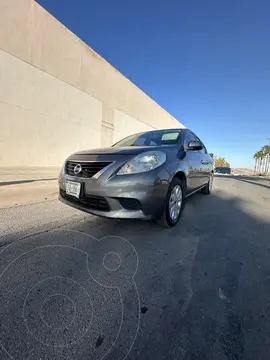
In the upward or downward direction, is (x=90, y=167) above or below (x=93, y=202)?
above

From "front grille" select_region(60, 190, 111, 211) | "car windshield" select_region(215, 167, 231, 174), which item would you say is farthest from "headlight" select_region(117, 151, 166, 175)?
"car windshield" select_region(215, 167, 231, 174)

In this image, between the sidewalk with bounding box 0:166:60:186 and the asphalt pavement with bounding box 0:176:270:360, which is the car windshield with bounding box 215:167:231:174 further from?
the asphalt pavement with bounding box 0:176:270:360

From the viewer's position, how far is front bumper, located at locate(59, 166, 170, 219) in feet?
6.86

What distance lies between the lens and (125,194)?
208 cm

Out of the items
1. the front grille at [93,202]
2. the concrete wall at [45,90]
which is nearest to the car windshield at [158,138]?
the front grille at [93,202]

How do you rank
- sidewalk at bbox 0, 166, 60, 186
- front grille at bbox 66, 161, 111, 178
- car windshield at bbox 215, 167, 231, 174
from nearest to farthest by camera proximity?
front grille at bbox 66, 161, 111, 178 < sidewalk at bbox 0, 166, 60, 186 < car windshield at bbox 215, 167, 231, 174

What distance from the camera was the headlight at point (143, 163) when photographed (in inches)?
85.7

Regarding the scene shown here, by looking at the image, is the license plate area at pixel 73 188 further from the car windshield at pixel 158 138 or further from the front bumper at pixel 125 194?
the car windshield at pixel 158 138

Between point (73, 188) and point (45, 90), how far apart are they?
9281 mm

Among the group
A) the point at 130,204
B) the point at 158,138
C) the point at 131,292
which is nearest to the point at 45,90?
the point at 158,138

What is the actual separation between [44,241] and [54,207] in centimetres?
151

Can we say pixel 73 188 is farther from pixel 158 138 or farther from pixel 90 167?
pixel 158 138
